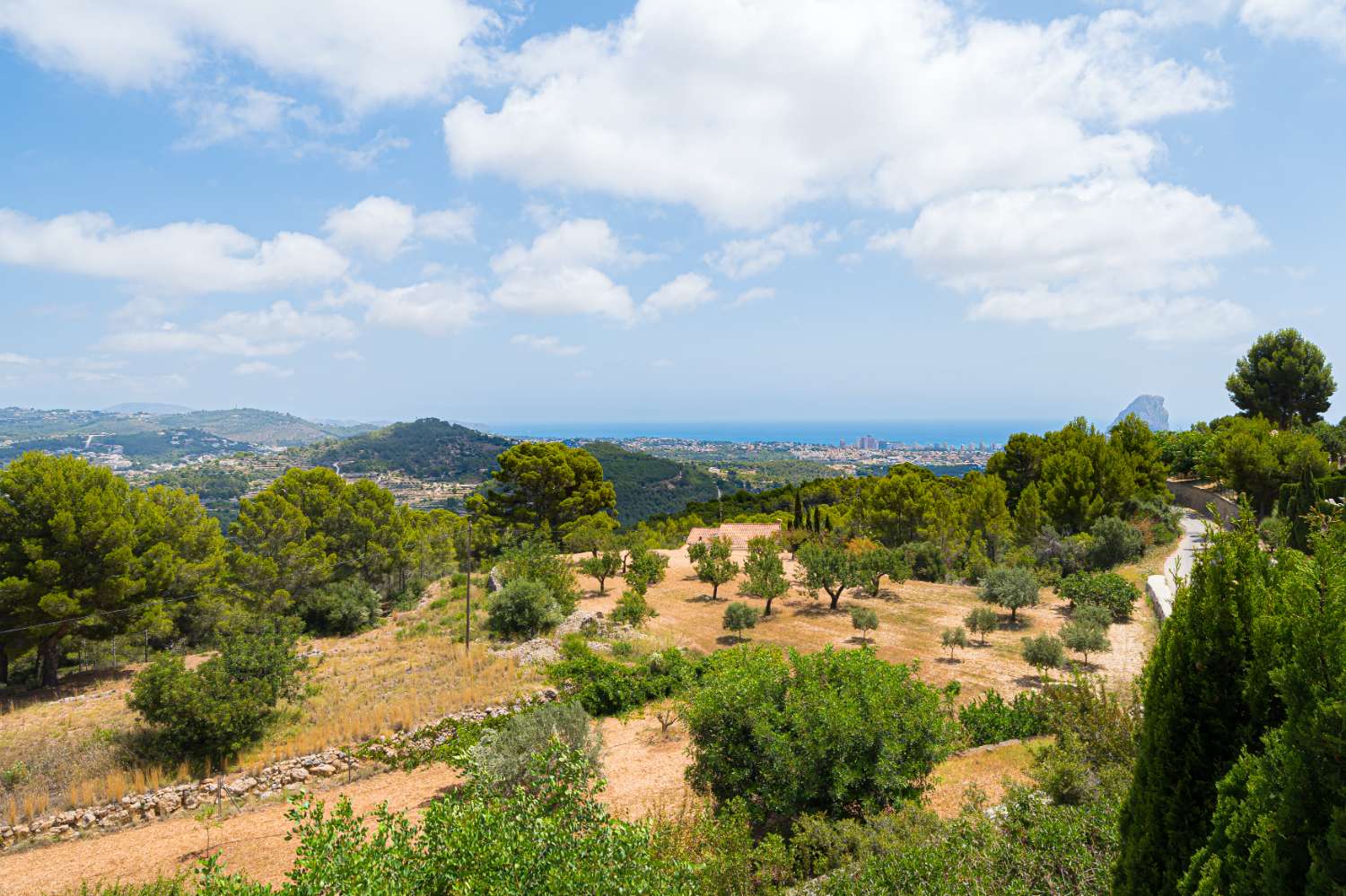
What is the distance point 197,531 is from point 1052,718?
87.7 ft

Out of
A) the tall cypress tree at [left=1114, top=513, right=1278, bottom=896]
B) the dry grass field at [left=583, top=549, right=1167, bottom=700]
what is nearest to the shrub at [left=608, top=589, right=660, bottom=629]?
the dry grass field at [left=583, top=549, right=1167, bottom=700]

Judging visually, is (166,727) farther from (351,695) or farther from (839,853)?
(839,853)

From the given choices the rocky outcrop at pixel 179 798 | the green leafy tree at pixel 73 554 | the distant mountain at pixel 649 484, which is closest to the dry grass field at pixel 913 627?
the rocky outcrop at pixel 179 798

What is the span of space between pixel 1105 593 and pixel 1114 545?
294 inches

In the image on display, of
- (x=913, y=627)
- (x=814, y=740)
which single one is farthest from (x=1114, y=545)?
(x=814, y=740)

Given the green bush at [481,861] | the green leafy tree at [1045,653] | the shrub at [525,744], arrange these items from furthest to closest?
1. the green leafy tree at [1045,653]
2. the shrub at [525,744]
3. the green bush at [481,861]

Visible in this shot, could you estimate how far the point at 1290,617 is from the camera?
3406 millimetres

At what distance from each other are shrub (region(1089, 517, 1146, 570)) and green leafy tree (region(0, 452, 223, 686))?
3363 centimetres

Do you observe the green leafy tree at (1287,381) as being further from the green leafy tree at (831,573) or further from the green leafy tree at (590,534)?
the green leafy tree at (590,534)

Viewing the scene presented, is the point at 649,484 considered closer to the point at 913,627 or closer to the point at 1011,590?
the point at 913,627

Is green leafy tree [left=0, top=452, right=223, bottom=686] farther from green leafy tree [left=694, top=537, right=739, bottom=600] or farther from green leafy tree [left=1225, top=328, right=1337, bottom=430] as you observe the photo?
green leafy tree [left=1225, top=328, right=1337, bottom=430]

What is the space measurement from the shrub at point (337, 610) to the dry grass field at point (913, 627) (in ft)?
28.8

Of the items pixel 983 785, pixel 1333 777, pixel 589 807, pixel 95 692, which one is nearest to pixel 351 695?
pixel 95 692

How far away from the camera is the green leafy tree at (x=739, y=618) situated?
19703mm
